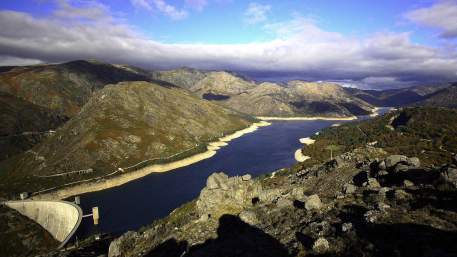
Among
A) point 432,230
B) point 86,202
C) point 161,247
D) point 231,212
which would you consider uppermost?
point 432,230

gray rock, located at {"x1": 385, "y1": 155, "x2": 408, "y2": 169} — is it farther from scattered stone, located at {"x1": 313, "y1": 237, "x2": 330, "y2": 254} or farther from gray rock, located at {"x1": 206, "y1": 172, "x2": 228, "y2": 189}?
scattered stone, located at {"x1": 313, "y1": 237, "x2": 330, "y2": 254}

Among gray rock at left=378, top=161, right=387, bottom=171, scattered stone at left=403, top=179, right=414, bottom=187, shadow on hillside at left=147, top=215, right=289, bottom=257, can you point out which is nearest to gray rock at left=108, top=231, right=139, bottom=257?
shadow on hillside at left=147, top=215, right=289, bottom=257

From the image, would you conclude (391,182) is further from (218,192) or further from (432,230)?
(218,192)

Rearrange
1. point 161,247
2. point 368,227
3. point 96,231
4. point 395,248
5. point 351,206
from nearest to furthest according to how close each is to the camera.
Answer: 1. point 395,248
2. point 368,227
3. point 351,206
4. point 161,247
5. point 96,231

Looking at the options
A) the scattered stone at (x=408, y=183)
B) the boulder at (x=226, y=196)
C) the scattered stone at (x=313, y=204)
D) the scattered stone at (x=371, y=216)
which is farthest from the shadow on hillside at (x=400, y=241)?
the boulder at (x=226, y=196)

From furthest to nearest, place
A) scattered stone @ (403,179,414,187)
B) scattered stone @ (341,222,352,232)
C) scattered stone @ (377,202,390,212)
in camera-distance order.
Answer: scattered stone @ (403,179,414,187)
scattered stone @ (377,202,390,212)
scattered stone @ (341,222,352,232)

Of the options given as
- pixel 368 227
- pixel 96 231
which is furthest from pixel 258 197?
pixel 96 231
